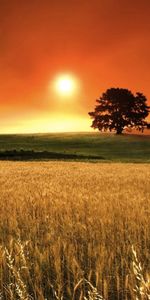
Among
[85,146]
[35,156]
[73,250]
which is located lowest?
[35,156]

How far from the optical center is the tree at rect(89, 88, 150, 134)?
98.9 m

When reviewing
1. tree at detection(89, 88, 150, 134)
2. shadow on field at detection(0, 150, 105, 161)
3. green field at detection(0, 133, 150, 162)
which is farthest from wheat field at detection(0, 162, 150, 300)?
tree at detection(89, 88, 150, 134)

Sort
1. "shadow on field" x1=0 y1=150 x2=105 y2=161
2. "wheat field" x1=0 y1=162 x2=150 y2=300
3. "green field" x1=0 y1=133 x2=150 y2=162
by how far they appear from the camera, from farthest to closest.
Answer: "green field" x1=0 y1=133 x2=150 y2=162
"shadow on field" x1=0 y1=150 x2=105 y2=161
"wheat field" x1=0 y1=162 x2=150 y2=300

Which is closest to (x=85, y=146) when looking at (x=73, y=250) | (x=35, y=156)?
(x=35, y=156)

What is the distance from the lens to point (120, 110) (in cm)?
9994

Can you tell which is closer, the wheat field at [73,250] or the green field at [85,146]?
the wheat field at [73,250]

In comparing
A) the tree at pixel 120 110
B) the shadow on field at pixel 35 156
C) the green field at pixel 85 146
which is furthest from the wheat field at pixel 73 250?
the tree at pixel 120 110

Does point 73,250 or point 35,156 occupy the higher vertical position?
point 73,250

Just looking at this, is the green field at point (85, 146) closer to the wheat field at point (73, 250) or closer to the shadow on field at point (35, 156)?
the shadow on field at point (35, 156)

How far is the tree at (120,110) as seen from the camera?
98.9 meters

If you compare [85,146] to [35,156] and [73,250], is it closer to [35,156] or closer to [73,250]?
[35,156]

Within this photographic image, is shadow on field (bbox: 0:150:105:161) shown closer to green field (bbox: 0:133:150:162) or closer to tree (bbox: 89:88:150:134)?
green field (bbox: 0:133:150:162)

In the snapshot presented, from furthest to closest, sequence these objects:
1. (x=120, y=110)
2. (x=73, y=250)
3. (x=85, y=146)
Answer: (x=120, y=110)
(x=85, y=146)
(x=73, y=250)

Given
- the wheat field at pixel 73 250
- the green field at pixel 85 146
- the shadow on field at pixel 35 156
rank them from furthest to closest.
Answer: the green field at pixel 85 146
the shadow on field at pixel 35 156
the wheat field at pixel 73 250
